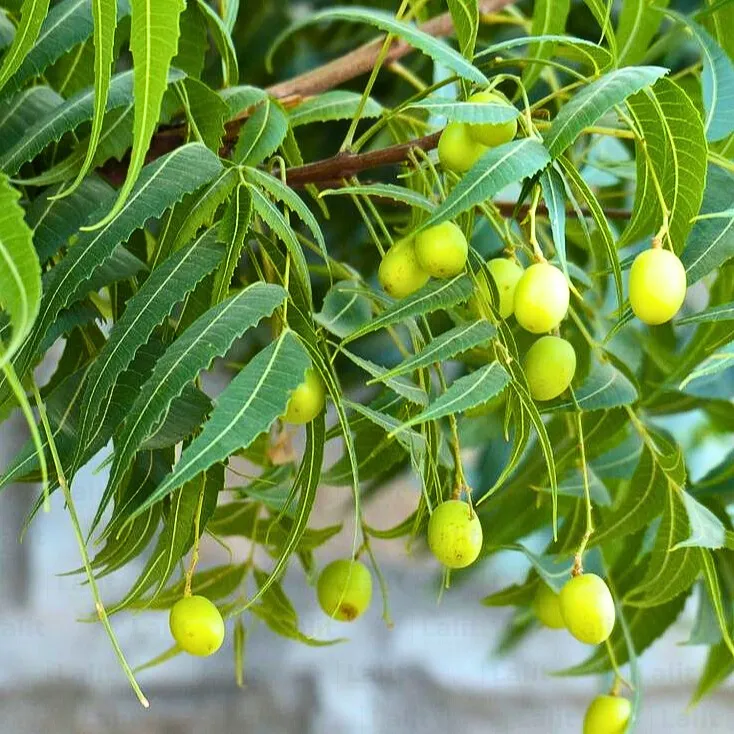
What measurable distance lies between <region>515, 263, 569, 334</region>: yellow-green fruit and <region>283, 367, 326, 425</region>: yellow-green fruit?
0.05 m

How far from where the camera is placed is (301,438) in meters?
0.77

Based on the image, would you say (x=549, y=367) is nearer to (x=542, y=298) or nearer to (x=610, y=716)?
(x=542, y=298)

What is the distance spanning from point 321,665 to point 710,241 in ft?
2.07

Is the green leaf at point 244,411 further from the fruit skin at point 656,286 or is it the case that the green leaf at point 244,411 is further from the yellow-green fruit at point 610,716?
the yellow-green fruit at point 610,716

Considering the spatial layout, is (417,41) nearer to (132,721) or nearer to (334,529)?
(334,529)

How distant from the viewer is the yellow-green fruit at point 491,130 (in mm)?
256

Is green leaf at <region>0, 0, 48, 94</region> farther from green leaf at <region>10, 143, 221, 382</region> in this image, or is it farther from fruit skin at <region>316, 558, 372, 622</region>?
fruit skin at <region>316, 558, 372, 622</region>

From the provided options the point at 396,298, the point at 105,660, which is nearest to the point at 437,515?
the point at 396,298

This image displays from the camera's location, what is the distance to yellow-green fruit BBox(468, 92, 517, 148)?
10.1 inches

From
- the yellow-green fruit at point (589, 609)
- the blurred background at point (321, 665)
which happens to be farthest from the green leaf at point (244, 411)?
the blurred background at point (321, 665)

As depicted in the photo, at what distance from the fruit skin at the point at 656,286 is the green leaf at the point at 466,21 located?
3.0 inches

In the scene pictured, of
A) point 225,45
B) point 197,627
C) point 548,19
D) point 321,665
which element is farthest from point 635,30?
point 321,665

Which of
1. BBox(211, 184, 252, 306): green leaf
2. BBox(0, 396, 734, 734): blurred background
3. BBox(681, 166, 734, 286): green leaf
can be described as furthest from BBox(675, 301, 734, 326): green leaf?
BBox(0, 396, 734, 734): blurred background

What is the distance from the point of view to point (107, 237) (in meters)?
0.25
